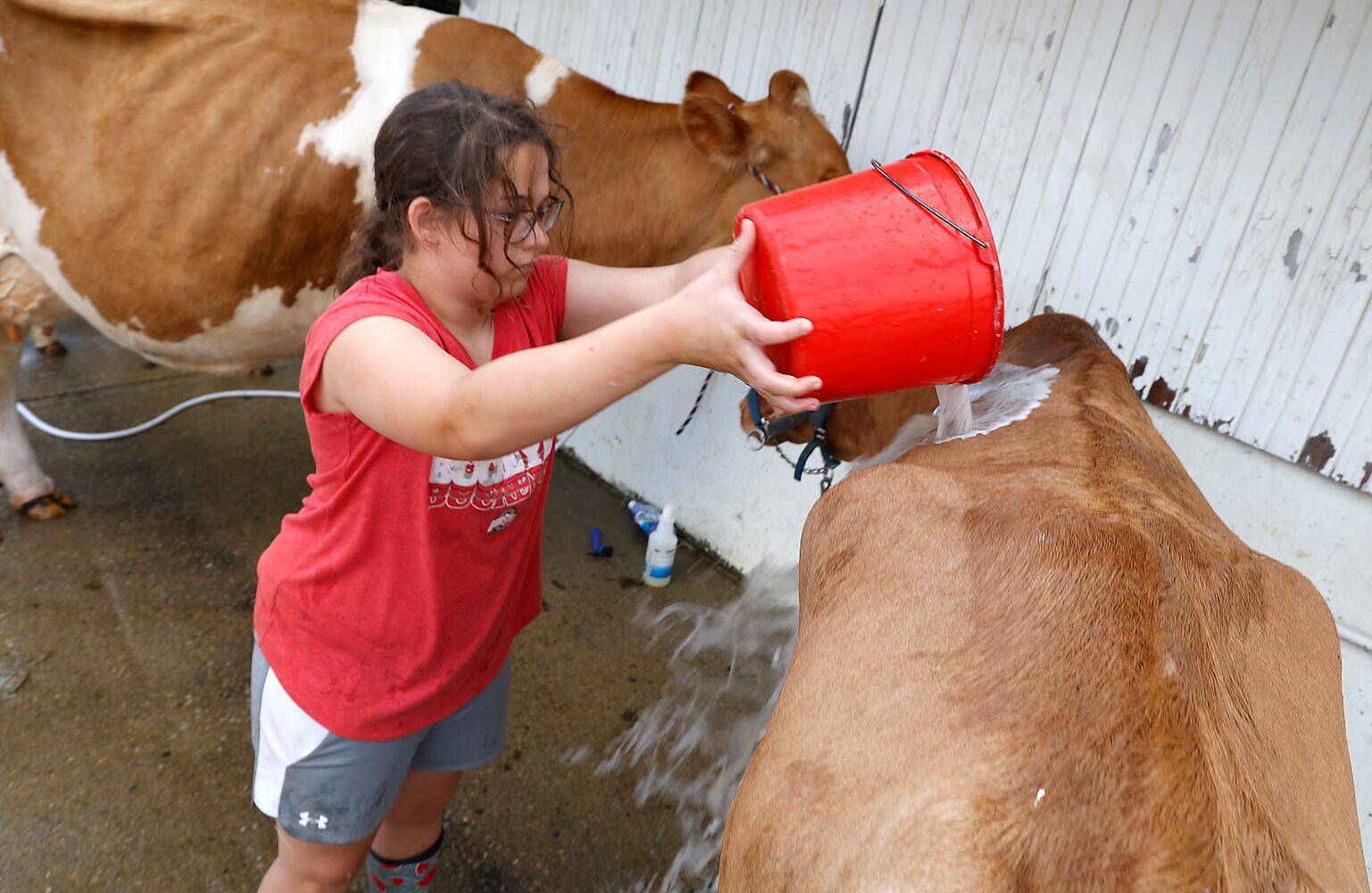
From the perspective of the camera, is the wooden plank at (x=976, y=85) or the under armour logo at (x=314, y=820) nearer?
the under armour logo at (x=314, y=820)

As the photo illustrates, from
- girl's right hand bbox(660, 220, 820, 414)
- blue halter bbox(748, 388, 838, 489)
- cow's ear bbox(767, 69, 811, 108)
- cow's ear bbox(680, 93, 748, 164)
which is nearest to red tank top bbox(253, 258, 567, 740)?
girl's right hand bbox(660, 220, 820, 414)

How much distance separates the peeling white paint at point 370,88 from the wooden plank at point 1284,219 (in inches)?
91.9

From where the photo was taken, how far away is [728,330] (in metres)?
1.09

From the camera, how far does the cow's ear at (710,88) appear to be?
9.62 feet

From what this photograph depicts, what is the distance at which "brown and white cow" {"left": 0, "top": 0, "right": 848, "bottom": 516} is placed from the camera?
2938 mm

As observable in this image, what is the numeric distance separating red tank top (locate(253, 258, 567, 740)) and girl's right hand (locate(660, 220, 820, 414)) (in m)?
0.51

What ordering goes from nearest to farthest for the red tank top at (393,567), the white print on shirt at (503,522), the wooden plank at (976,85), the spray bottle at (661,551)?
the red tank top at (393,567) → the white print on shirt at (503,522) → the wooden plank at (976,85) → the spray bottle at (661,551)

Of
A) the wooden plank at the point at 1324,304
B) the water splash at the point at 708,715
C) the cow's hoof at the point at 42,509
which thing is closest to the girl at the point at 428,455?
the water splash at the point at 708,715

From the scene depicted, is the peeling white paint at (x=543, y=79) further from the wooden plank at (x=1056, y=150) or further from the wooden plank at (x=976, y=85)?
the wooden plank at (x=1056, y=150)

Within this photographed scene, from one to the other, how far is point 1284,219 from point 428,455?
7.13ft

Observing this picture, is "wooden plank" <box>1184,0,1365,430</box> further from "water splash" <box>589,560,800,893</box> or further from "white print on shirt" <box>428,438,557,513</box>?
"white print on shirt" <box>428,438,557,513</box>

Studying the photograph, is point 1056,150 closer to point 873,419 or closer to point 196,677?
point 873,419

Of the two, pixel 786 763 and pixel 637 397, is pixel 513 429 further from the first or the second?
pixel 637 397

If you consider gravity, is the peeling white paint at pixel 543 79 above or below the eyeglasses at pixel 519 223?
below
